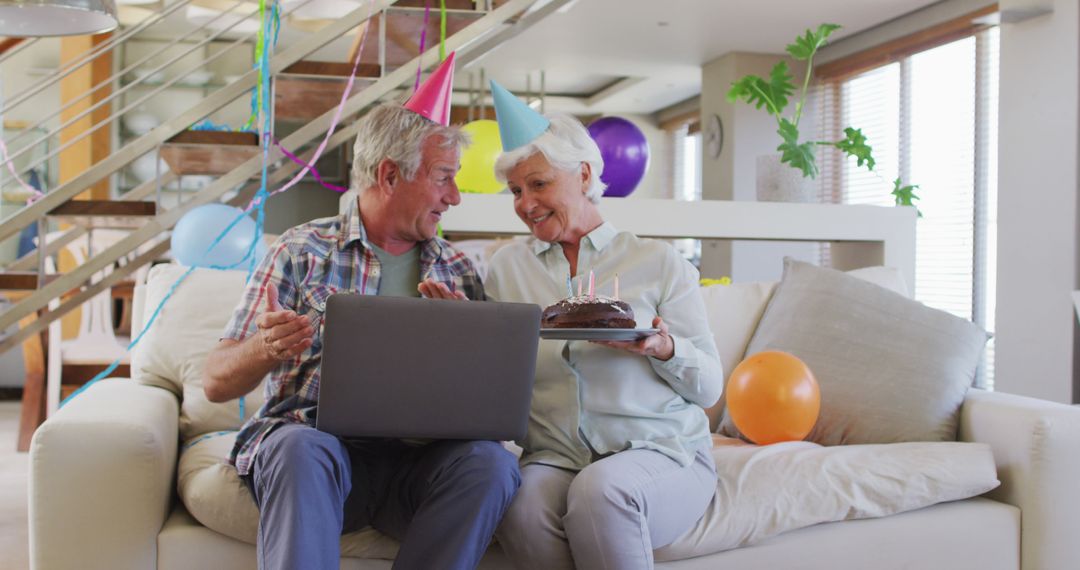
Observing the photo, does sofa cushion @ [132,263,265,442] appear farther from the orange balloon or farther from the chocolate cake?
the orange balloon

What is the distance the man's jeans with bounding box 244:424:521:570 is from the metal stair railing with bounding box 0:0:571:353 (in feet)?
8.42

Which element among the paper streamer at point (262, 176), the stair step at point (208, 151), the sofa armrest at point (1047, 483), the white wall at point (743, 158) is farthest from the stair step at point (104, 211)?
the white wall at point (743, 158)

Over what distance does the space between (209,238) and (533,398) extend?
7.71 feet

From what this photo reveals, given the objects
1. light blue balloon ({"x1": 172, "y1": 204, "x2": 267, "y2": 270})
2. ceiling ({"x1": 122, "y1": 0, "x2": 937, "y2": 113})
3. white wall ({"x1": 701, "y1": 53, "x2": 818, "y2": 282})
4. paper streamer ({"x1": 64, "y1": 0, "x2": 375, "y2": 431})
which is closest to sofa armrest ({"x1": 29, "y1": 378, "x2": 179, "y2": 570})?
paper streamer ({"x1": 64, "y1": 0, "x2": 375, "y2": 431})

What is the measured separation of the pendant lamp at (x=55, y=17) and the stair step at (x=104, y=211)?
1.66 metres

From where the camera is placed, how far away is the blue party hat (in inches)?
83.0

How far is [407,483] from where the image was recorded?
1.88m

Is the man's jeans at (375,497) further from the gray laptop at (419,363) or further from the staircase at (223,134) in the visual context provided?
the staircase at (223,134)

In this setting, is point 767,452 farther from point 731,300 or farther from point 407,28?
point 407,28

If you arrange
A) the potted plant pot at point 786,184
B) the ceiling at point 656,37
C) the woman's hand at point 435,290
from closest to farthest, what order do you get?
the woman's hand at point 435,290
the potted plant pot at point 786,184
the ceiling at point 656,37

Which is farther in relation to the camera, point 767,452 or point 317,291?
point 767,452

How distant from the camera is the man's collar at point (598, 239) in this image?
2.14 m

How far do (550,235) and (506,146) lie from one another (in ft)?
0.64

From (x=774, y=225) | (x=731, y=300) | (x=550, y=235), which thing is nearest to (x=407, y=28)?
(x=774, y=225)
